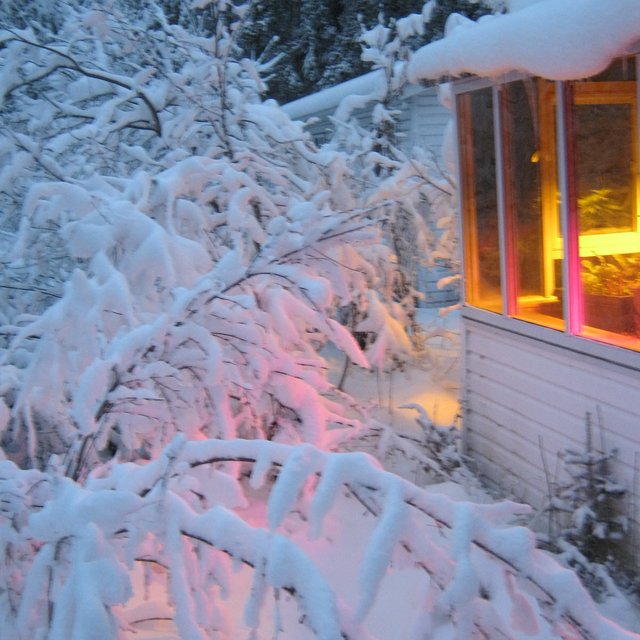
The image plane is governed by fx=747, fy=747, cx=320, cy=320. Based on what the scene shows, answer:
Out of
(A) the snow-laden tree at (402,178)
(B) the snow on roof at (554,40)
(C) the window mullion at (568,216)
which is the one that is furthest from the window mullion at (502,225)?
(A) the snow-laden tree at (402,178)

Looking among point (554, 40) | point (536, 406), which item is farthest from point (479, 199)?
point (554, 40)

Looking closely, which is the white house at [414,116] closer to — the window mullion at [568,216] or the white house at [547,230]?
the white house at [547,230]

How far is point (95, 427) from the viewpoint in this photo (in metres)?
2.79

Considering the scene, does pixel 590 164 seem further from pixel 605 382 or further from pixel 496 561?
pixel 496 561

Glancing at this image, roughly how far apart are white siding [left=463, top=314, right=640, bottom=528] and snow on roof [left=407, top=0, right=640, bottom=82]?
4.91 ft

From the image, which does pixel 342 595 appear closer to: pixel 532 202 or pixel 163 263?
pixel 163 263

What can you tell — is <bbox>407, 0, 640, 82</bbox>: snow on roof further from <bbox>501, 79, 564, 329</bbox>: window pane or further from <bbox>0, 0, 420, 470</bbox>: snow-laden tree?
<bbox>0, 0, 420, 470</bbox>: snow-laden tree

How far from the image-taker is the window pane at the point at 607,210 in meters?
3.84

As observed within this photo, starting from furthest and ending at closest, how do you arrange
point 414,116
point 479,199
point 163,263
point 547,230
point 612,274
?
point 414,116 < point 479,199 < point 547,230 < point 612,274 < point 163,263

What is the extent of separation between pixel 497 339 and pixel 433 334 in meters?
3.38

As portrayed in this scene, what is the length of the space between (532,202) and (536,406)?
4.15 feet

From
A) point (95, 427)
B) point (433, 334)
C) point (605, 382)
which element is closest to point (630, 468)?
point (605, 382)

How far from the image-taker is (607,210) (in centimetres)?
407

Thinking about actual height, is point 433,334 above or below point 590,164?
below
